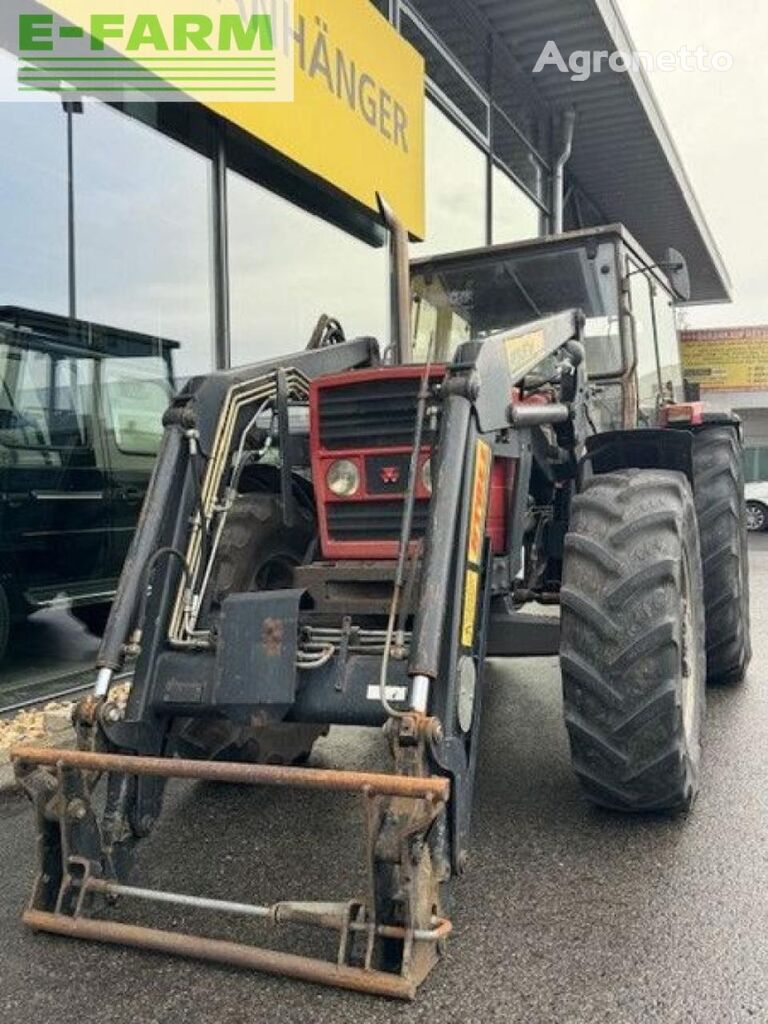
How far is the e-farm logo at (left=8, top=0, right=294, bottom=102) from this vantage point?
4734 mm

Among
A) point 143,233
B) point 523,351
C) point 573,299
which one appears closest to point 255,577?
point 523,351

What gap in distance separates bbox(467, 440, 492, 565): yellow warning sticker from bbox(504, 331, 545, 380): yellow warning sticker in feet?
1.46

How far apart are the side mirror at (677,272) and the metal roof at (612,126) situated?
4.57 m

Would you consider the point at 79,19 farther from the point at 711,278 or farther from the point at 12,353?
the point at 711,278

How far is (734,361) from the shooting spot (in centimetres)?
3097

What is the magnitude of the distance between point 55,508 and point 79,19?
254 centimetres

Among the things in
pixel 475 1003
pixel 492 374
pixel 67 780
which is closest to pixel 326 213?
pixel 492 374

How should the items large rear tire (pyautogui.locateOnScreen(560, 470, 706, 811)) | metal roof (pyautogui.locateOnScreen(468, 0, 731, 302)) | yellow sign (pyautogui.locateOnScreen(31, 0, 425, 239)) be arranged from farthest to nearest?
metal roof (pyautogui.locateOnScreen(468, 0, 731, 302))
yellow sign (pyautogui.locateOnScreen(31, 0, 425, 239))
large rear tire (pyautogui.locateOnScreen(560, 470, 706, 811))

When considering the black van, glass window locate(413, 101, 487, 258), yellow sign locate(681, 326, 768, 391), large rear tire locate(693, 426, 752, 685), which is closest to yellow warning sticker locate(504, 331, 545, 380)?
large rear tire locate(693, 426, 752, 685)

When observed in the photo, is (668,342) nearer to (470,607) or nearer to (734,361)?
(470,607)

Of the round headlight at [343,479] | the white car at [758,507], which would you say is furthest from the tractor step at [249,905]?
the white car at [758,507]

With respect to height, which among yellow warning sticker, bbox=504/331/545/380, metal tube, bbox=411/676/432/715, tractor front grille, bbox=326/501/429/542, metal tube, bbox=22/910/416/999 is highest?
yellow warning sticker, bbox=504/331/545/380

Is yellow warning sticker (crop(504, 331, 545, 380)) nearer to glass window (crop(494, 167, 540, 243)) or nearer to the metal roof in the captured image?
the metal roof

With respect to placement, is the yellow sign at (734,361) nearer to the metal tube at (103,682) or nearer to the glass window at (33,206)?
the glass window at (33,206)
